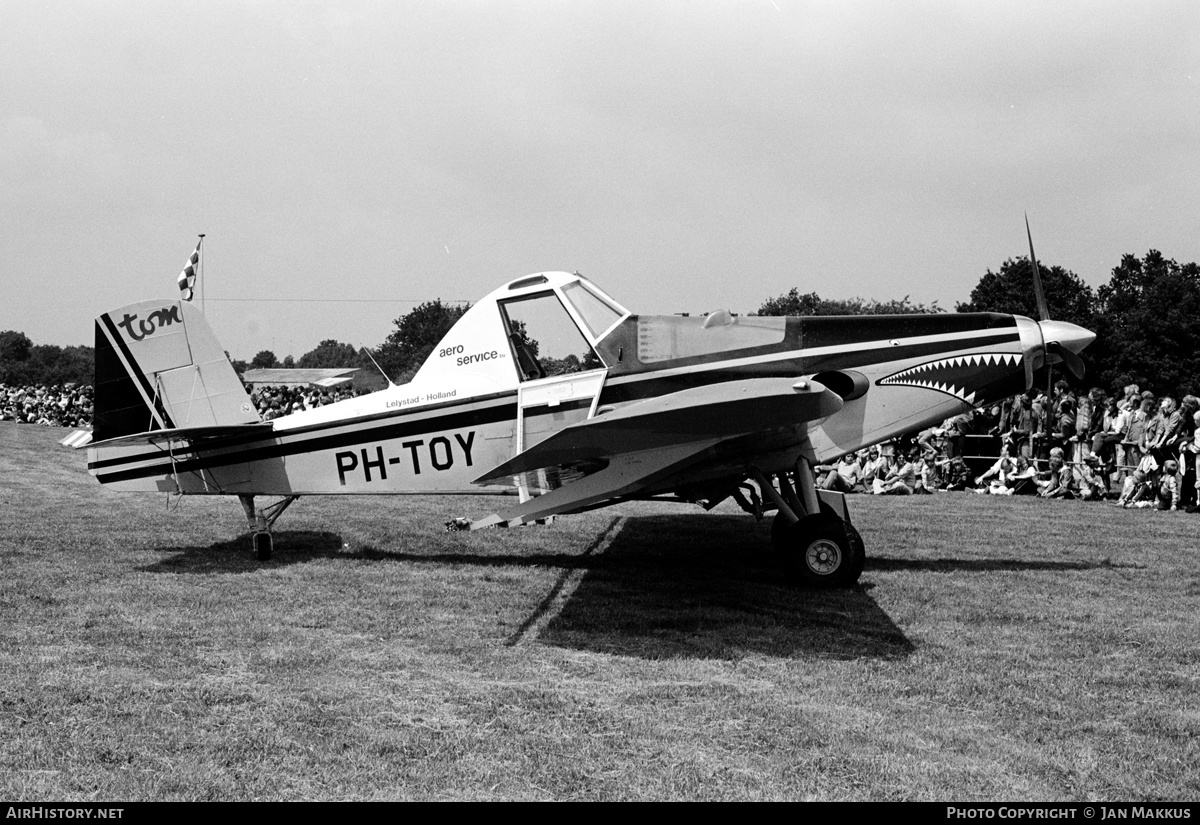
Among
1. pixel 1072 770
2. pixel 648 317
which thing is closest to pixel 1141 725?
pixel 1072 770

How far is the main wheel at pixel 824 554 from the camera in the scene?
768cm

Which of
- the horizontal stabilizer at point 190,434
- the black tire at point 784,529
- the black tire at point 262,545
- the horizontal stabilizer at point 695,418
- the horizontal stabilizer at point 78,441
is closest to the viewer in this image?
the horizontal stabilizer at point 695,418

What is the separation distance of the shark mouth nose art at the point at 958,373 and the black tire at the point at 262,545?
5.81m

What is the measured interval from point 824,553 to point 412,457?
147 inches

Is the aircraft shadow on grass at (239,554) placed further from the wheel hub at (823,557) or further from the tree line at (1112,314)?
the tree line at (1112,314)

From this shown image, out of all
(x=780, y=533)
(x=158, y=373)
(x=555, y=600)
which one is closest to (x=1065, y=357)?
(x=780, y=533)

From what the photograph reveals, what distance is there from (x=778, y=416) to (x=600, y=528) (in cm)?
545

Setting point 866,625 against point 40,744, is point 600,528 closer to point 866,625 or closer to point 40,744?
point 866,625

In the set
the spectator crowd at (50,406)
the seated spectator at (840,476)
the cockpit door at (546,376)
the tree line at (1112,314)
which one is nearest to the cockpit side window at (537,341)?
the cockpit door at (546,376)

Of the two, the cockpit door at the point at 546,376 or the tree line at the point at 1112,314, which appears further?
the tree line at the point at 1112,314

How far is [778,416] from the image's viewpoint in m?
6.23

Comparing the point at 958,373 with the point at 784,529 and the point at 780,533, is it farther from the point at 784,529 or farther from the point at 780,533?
the point at 780,533

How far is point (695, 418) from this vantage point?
627cm

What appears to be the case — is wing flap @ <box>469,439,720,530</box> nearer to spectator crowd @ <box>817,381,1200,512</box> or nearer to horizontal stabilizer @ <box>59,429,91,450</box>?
horizontal stabilizer @ <box>59,429,91,450</box>
